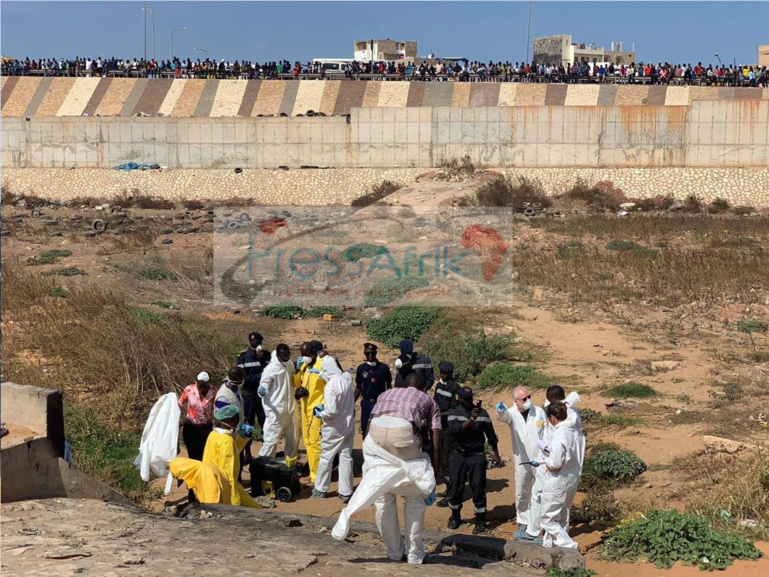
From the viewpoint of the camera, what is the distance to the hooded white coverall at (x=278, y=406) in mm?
9031

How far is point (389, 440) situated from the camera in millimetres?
6305

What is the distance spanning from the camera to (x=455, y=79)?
3919 cm

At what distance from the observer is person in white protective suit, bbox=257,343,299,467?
902 centimetres

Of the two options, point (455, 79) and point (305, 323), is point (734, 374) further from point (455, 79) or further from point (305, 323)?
point (455, 79)

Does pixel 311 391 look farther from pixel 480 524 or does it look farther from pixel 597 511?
pixel 597 511

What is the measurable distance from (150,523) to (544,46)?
2787 inches

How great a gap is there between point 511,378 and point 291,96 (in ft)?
91.6

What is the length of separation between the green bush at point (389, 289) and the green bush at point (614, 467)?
27.5 ft

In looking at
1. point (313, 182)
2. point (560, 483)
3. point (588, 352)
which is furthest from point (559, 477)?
point (313, 182)

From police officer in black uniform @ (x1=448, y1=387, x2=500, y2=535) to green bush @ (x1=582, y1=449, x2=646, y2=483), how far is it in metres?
1.59

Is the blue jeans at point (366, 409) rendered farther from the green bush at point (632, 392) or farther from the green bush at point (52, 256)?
the green bush at point (52, 256)

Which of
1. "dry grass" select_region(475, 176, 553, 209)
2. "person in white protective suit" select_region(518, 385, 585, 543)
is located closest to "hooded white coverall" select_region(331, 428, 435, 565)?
"person in white protective suit" select_region(518, 385, 585, 543)

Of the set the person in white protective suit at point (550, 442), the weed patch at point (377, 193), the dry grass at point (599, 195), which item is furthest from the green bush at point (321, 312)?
the dry grass at point (599, 195)

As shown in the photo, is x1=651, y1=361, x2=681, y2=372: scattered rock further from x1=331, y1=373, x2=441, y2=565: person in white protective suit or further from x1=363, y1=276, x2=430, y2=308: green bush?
x1=331, y1=373, x2=441, y2=565: person in white protective suit
